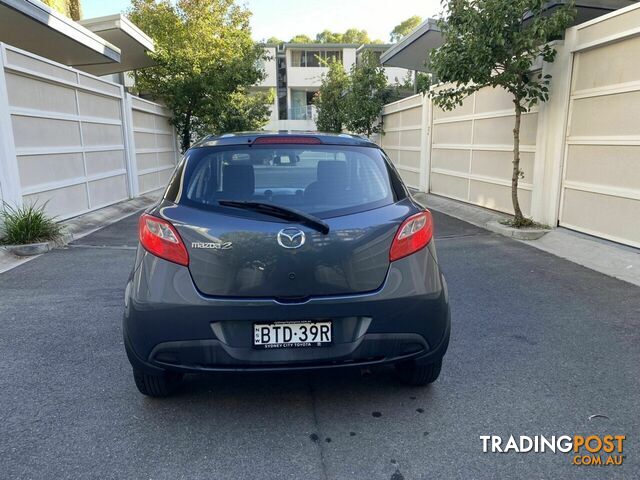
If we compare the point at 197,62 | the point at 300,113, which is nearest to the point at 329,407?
the point at 197,62

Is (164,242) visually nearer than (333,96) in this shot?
Yes

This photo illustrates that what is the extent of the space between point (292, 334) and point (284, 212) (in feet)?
2.10

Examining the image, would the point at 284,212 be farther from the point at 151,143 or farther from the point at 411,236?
the point at 151,143

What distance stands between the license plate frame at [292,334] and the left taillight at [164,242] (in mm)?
520

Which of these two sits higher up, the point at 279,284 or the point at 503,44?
the point at 503,44

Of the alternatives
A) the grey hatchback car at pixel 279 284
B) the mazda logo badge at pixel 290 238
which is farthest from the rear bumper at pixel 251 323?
the mazda logo badge at pixel 290 238

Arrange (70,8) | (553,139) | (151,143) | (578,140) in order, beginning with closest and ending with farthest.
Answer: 1. (578,140)
2. (553,139)
3. (151,143)
4. (70,8)

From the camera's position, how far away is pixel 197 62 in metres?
16.0

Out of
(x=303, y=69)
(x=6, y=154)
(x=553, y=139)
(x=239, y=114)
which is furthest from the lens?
(x=303, y=69)

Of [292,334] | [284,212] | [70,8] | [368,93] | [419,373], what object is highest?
[70,8]

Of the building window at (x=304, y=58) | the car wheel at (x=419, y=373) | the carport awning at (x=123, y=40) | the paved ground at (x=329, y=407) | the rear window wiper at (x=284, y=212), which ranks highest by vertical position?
the building window at (x=304, y=58)

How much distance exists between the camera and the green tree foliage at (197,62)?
16.0m

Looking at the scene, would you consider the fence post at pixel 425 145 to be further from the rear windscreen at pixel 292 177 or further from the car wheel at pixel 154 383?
the car wheel at pixel 154 383

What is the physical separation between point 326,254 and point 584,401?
184 cm
